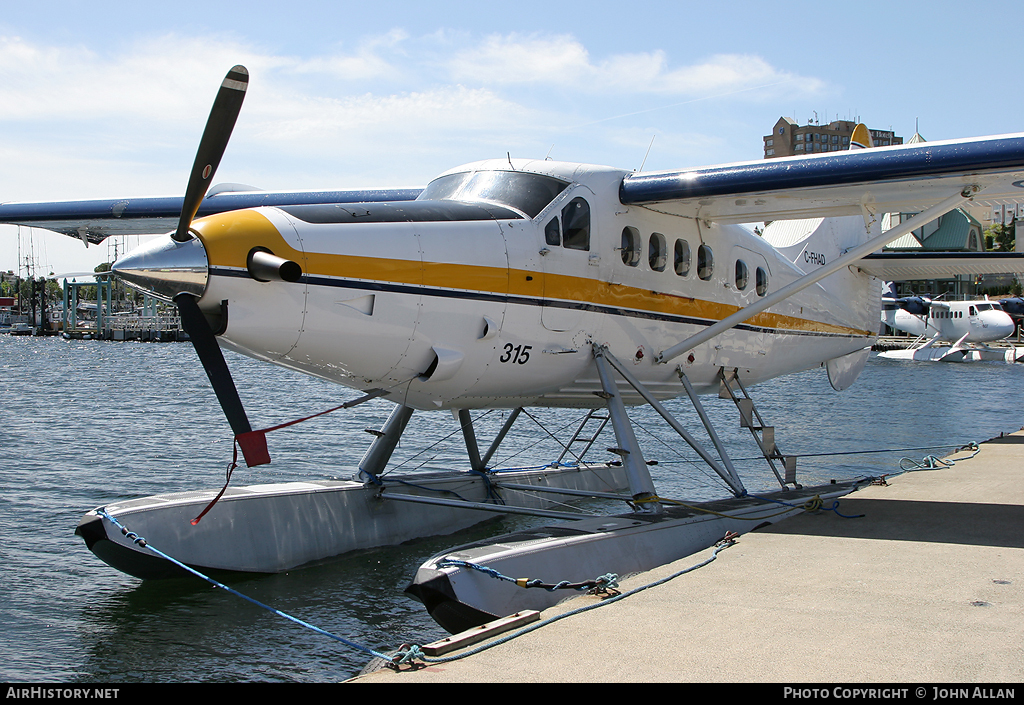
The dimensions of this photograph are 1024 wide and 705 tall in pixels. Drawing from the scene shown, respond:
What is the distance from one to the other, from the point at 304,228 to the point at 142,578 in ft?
11.4

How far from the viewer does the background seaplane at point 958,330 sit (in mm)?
52906

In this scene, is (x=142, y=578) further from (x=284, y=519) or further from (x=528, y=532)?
(x=528, y=532)

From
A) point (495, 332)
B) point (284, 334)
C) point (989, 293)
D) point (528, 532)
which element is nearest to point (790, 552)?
point (528, 532)

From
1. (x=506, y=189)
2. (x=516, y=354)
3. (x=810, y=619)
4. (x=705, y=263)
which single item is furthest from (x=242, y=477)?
(x=810, y=619)

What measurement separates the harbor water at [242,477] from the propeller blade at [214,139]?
3.03 meters

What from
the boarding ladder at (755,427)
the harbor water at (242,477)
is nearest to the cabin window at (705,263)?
the boarding ladder at (755,427)

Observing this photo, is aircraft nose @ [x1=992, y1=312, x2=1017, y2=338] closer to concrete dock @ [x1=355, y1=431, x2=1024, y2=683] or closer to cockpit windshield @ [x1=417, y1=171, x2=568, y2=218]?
concrete dock @ [x1=355, y1=431, x2=1024, y2=683]

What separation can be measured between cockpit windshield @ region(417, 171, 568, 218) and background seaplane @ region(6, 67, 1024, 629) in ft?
0.07

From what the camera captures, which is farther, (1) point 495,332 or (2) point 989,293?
(2) point 989,293

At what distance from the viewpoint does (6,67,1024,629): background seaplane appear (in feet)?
18.1

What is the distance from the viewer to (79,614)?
664cm

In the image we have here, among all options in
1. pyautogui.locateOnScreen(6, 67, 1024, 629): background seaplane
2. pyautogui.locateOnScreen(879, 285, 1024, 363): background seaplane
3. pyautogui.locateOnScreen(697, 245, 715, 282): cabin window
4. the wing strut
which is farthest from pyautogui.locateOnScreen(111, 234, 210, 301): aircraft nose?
pyautogui.locateOnScreen(879, 285, 1024, 363): background seaplane
